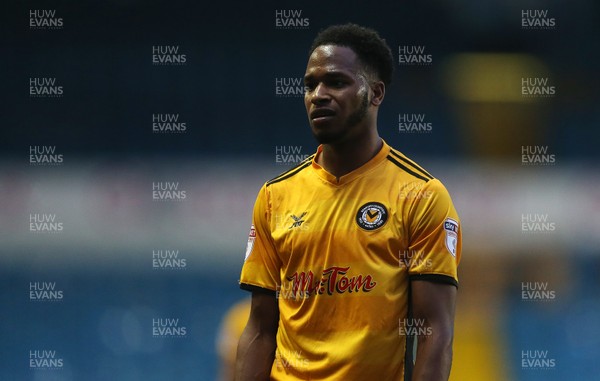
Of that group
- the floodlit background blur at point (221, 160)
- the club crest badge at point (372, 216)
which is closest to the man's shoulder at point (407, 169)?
the club crest badge at point (372, 216)

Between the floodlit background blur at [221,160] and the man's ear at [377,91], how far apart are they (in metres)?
2.53

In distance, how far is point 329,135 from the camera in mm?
2090

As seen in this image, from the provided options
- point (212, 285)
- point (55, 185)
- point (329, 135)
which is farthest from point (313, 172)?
point (55, 185)

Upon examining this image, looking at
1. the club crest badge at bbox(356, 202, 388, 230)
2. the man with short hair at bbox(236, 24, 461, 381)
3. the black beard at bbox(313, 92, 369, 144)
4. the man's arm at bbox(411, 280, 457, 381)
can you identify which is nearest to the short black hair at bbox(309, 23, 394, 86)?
the man with short hair at bbox(236, 24, 461, 381)

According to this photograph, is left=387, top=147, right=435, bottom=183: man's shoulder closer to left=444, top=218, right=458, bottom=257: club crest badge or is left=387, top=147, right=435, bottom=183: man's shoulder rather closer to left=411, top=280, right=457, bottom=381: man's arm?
left=444, top=218, right=458, bottom=257: club crest badge

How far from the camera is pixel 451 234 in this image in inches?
79.4

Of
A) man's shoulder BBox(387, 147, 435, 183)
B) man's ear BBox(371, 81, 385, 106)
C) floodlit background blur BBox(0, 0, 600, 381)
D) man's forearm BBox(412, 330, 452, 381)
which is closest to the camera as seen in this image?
man's forearm BBox(412, 330, 452, 381)

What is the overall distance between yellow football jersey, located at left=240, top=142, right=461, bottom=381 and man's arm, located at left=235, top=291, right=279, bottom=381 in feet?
0.09

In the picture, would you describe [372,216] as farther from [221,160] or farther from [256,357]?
[221,160]

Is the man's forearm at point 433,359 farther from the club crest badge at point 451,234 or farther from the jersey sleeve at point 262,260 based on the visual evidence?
the jersey sleeve at point 262,260

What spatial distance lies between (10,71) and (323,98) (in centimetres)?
334

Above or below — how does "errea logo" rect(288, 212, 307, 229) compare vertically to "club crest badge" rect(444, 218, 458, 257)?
above

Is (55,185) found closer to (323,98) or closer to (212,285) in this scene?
(212,285)

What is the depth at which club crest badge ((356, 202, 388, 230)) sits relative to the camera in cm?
202
